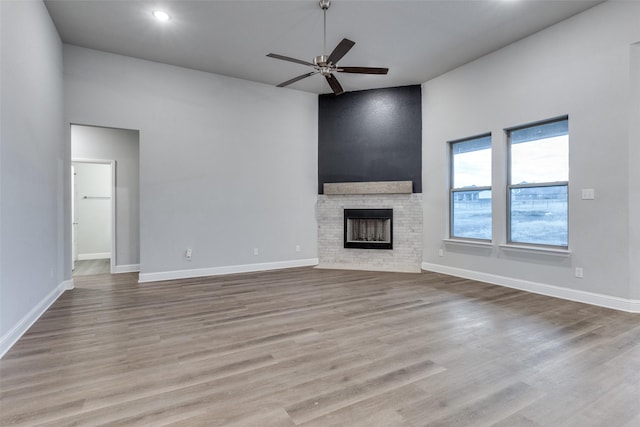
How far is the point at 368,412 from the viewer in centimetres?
179

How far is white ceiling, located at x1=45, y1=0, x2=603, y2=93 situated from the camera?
12.3 feet

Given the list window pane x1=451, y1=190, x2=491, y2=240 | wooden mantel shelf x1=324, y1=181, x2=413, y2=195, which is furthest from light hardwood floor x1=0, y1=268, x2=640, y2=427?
wooden mantel shelf x1=324, y1=181, x2=413, y2=195

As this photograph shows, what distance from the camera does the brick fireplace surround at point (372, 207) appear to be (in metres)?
6.09

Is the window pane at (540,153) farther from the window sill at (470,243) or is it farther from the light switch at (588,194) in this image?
the window sill at (470,243)

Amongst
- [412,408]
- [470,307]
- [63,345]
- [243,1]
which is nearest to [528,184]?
[470,307]

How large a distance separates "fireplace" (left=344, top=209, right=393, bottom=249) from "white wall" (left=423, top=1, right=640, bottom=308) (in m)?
1.42

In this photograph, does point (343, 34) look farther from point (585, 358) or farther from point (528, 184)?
point (585, 358)

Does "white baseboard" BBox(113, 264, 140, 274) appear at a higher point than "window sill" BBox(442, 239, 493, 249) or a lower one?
lower

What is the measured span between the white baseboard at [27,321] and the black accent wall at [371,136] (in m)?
4.43

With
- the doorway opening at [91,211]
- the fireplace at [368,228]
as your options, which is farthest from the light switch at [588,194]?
the doorway opening at [91,211]

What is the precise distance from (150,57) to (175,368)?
4680 millimetres

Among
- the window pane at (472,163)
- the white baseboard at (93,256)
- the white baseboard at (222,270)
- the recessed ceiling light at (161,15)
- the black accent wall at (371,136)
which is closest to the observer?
the recessed ceiling light at (161,15)

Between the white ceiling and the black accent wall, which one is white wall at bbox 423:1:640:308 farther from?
the black accent wall

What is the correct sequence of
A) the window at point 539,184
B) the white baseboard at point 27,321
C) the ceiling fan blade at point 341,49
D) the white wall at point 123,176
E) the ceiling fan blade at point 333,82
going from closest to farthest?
the white baseboard at point 27,321 → the ceiling fan blade at point 341,49 → the ceiling fan blade at point 333,82 → the window at point 539,184 → the white wall at point 123,176
